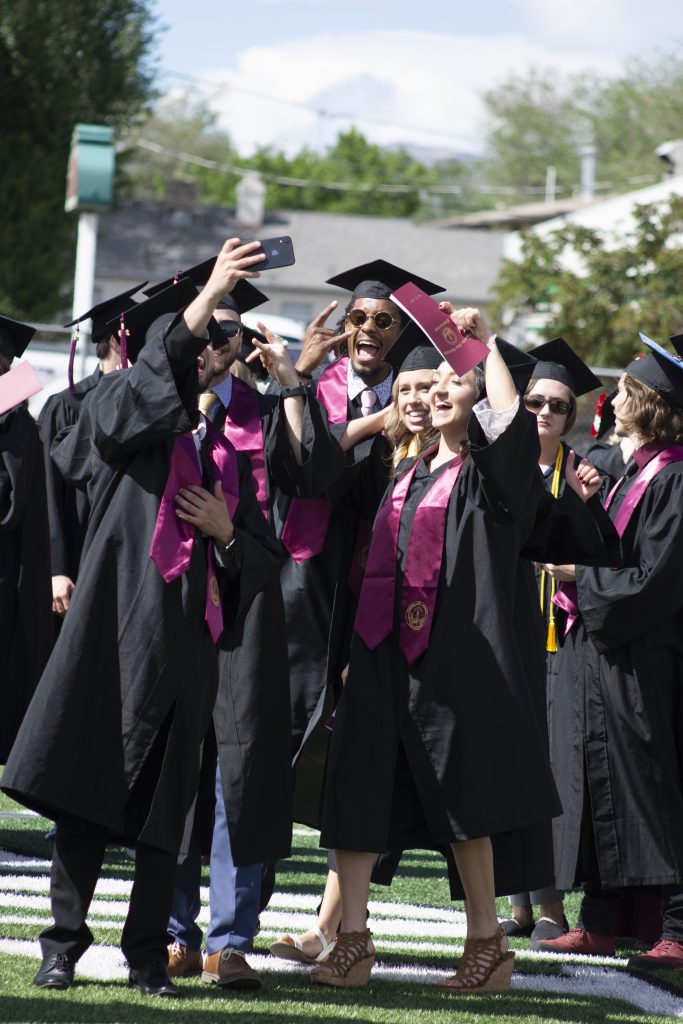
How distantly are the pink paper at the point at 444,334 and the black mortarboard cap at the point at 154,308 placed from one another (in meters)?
0.64

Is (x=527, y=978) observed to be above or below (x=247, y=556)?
below

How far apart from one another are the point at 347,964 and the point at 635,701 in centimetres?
161

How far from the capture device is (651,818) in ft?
18.7

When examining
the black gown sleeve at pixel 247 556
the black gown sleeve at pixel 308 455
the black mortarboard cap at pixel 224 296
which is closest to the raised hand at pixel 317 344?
the black mortarboard cap at pixel 224 296

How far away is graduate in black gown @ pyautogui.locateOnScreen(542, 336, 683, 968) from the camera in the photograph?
18.6 feet

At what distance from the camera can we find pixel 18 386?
4.75 meters

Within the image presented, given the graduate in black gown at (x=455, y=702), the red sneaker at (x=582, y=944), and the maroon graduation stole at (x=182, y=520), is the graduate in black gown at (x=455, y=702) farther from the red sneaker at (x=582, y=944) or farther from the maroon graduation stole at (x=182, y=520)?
the red sneaker at (x=582, y=944)

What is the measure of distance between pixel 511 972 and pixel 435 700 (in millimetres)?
940

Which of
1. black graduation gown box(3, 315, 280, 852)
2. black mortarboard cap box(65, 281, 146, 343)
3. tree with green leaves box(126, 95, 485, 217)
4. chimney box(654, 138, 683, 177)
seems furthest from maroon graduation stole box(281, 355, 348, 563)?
tree with green leaves box(126, 95, 485, 217)

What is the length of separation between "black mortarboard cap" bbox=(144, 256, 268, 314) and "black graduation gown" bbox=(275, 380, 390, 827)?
0.62m

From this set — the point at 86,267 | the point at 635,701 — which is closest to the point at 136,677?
the point at 635,701

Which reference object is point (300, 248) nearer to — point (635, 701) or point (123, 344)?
point (635, 701)

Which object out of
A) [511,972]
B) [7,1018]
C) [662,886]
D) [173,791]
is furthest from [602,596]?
[7,1018]

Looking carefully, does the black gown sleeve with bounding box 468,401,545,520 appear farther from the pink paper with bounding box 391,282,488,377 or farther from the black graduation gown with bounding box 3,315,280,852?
the black graduation gown with bounding box 3,315,280,852
